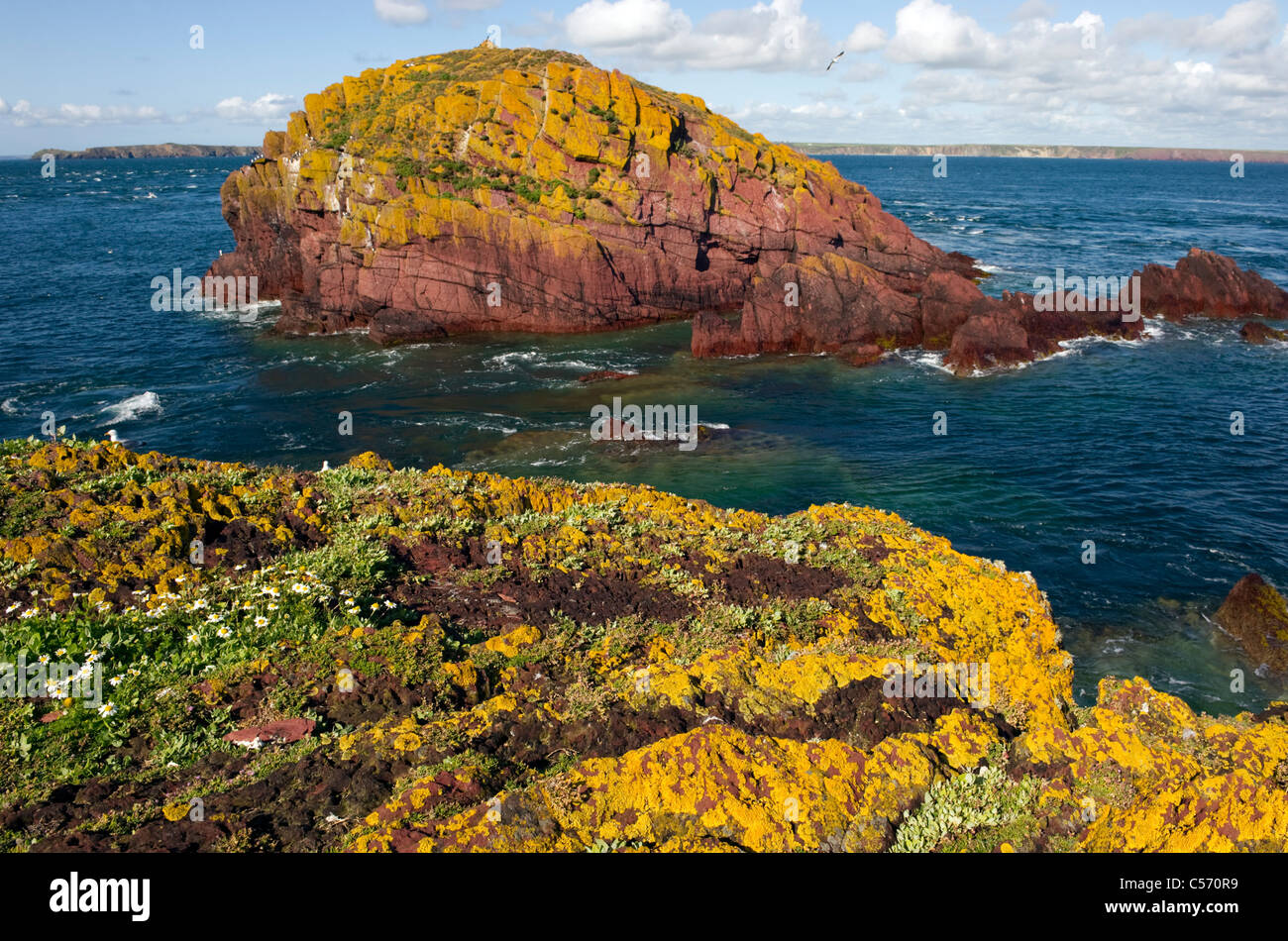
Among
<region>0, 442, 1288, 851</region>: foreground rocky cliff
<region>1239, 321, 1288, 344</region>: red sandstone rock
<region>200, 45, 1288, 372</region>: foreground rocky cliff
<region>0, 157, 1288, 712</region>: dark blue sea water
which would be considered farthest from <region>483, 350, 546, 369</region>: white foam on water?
<region>1239, 321, 1288, 344</region>: red sandstone rock

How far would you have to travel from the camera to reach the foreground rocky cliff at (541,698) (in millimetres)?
8133

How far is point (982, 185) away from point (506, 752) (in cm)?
21627

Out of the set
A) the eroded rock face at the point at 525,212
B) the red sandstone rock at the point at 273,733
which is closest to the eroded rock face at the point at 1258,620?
the red sandstone rock at the point at 273,733

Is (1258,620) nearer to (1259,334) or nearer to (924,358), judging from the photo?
(924,358)

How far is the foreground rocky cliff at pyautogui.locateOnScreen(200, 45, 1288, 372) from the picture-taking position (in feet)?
169

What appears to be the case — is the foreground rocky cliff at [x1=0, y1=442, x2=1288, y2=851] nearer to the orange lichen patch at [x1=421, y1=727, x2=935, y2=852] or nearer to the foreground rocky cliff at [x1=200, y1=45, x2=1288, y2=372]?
the orange lichen patch at [x1=421, y1=727, x2=935, y2=852]

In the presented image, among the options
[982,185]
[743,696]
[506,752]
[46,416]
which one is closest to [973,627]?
[743,696]

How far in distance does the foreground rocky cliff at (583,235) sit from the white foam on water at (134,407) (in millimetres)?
13708

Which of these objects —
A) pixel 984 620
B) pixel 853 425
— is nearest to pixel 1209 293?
pixel 853 425

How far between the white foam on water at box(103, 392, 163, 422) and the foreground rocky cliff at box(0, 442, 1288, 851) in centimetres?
2748

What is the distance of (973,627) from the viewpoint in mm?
13523

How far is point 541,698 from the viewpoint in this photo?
10.6 meters

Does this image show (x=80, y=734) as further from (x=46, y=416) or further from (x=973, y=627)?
(x=46, y=416)

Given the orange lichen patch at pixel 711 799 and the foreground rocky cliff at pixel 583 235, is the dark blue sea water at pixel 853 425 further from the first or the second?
the orange lichen patch at pixel 711 799
